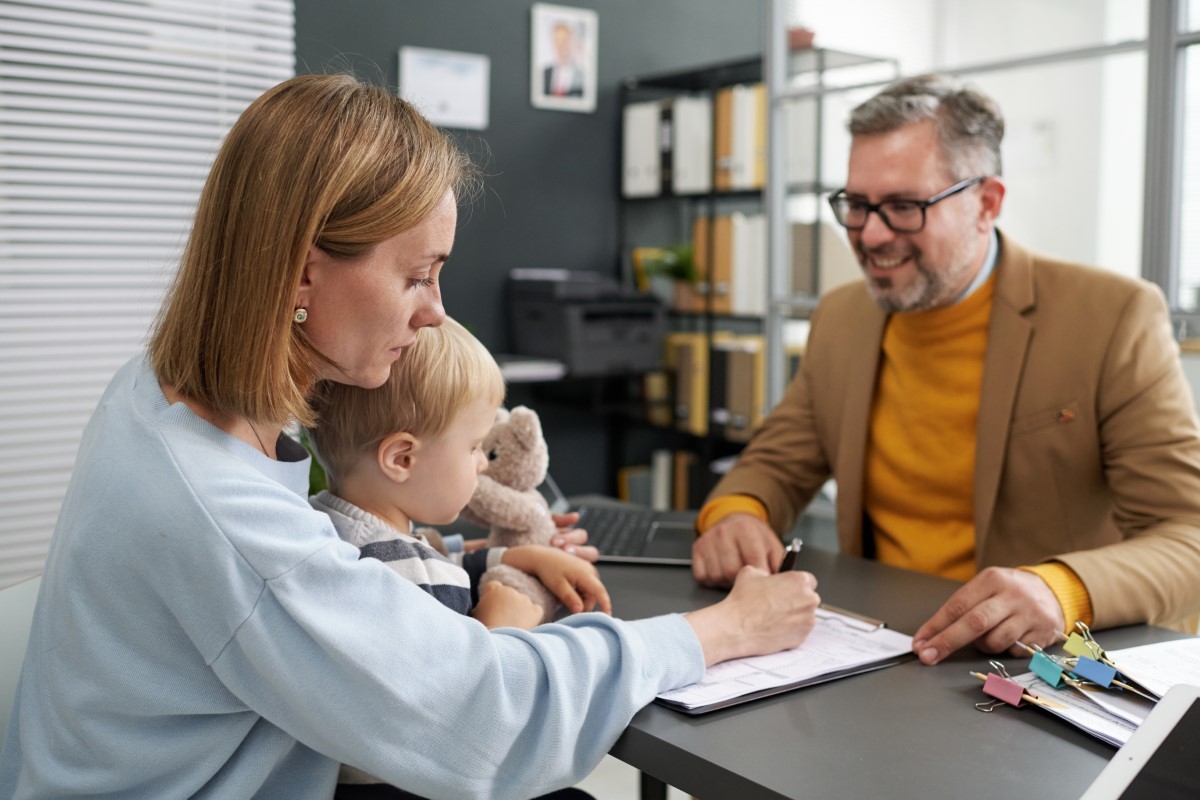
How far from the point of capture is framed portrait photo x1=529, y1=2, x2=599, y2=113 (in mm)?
4496

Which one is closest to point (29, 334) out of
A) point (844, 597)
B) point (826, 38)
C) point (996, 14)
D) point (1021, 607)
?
point (826, 38)

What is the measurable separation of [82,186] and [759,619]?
3.00m

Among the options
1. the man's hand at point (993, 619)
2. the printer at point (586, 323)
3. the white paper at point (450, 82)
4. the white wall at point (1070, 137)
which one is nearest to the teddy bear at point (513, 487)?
the man's hand at point (993, 619)

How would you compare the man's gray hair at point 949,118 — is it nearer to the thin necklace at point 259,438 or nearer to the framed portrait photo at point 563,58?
the thin necklace at point 259,438

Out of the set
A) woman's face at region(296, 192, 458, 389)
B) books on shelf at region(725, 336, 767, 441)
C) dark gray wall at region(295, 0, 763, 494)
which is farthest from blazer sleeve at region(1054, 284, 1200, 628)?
dark gray wall at region(295, 0, 763, 494)

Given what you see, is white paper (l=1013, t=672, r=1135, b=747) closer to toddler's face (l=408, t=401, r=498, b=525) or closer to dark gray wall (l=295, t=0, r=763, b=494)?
toddler's face (l=408, t=401, r=498, b=525)

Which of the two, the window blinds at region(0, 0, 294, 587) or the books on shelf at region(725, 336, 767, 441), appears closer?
the window blinds at region(0, 0, 294, 587)

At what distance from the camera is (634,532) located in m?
1.72

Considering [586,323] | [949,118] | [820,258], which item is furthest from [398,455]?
[586,323]

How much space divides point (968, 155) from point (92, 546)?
1513mm

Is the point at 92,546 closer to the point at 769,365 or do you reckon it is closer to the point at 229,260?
the point at 229,260

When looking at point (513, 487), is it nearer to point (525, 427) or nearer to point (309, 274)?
point (525, 427)

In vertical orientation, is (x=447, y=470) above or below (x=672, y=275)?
below

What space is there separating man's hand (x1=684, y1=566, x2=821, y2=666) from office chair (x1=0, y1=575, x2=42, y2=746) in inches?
29.3
